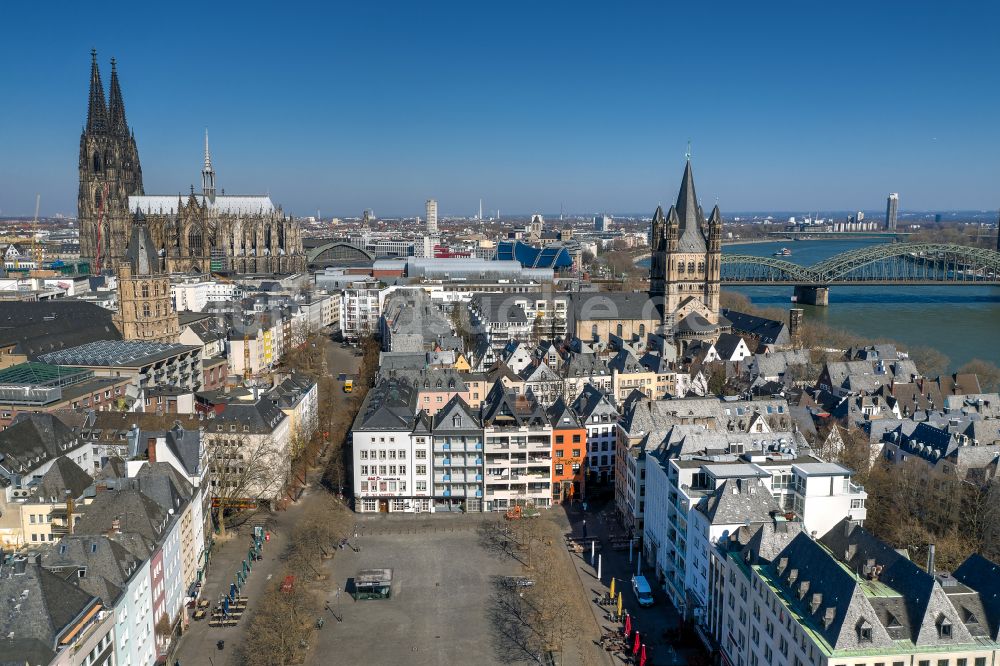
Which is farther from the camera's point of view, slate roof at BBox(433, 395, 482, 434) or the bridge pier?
the bridge pier

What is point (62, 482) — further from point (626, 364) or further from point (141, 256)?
point (141, 256)

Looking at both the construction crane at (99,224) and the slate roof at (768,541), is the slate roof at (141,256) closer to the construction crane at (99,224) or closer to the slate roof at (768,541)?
the construction crane at (99,224)

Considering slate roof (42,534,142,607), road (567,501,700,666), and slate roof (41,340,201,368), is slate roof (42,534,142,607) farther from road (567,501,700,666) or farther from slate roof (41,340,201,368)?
slate roof (41,340,201,368)

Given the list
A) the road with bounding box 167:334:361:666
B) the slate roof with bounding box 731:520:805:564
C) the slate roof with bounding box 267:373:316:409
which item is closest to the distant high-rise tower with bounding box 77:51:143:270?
the slate roof with bounding box 267:373:316:409

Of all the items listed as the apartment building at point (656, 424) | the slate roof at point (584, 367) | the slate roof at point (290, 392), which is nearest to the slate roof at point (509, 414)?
the apartment building at point (656, 424)

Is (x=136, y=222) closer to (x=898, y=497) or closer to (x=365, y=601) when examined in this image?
(x=365, y=601)

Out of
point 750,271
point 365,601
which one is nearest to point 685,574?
point 365,601
